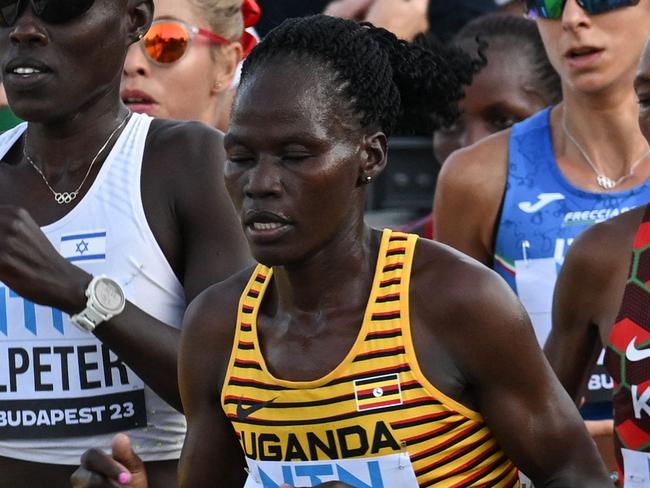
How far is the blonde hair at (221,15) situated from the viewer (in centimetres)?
536

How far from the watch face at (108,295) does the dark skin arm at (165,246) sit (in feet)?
0.10

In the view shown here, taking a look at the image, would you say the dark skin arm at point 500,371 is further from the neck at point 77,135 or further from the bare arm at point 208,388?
the neck at point 77,135

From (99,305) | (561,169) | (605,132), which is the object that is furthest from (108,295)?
(605,132)

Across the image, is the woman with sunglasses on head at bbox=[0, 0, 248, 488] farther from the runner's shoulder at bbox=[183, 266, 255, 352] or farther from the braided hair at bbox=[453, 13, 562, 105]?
the braided hair at bbox=[453, 13, 562, 105]

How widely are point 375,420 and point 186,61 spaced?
2.38 metres

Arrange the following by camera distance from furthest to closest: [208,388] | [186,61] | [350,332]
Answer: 1. [186,61]
2. [208,388]
3. [350,332]

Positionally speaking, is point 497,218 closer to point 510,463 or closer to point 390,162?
point 510,463

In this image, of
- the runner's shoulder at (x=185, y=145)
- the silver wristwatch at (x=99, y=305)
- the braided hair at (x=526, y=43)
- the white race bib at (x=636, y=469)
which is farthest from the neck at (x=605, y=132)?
the silver wristwatch at (x=99, y=305)

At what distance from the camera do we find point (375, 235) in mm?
3451

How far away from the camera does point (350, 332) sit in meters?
3.30

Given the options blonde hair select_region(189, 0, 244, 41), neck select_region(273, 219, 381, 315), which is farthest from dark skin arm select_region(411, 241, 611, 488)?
blonde hair select_region(189, 0, 244, 41)

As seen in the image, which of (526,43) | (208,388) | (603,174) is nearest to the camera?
(208,388)

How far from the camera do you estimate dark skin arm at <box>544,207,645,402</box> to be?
389cm

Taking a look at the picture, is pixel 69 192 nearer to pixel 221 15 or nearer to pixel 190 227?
pixel 190 227
